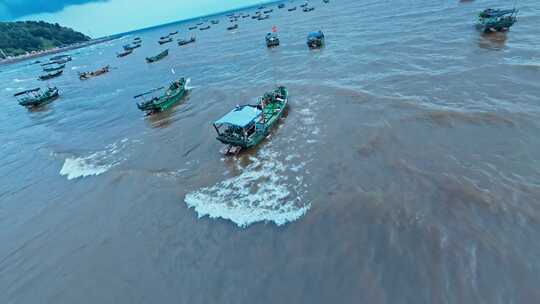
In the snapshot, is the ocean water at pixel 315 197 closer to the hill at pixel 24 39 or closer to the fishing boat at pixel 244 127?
the fishing boat at pixel 244 127

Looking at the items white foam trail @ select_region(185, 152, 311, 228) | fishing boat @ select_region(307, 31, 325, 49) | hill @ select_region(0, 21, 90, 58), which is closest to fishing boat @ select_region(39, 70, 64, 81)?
fishing boat @ select_region(307, 31, 325, 49)

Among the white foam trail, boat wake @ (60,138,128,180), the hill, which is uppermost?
the hill

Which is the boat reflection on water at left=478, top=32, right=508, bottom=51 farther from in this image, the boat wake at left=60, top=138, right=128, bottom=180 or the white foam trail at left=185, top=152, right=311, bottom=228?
the boat wake at left=60, top=138, right=128, bottom=180

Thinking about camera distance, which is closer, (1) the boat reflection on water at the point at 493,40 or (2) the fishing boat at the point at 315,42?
(1) the boat reflection on water at the point at 493,40

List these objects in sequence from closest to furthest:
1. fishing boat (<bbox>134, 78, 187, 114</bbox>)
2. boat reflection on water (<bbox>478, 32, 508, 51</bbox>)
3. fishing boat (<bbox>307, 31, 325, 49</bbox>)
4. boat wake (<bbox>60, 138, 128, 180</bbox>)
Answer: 1. boat wake (<bbox>60, 138, 128, 180</bbox>)
2. boat reflection on water (<bbox>478, 32, 508, 51</bbox>)
3. fishing boat (<bbox>134, 78, 187, 114</bbox>)
4. fishing boat (<bbox>307, 31, 325, 49</bbox>)

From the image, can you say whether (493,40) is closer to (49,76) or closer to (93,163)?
(93,163)

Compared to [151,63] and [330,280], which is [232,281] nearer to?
[330,280]

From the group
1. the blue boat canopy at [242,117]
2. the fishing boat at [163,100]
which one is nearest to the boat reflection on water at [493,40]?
the blue boat canopy at [242,117]
